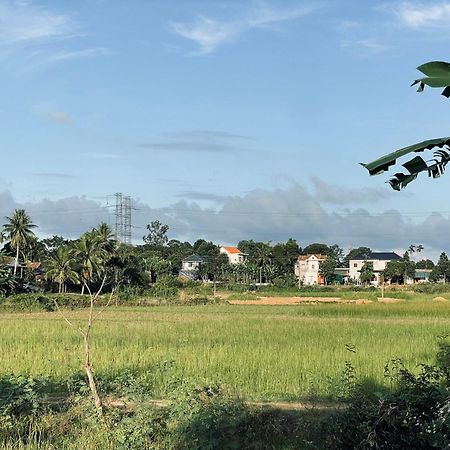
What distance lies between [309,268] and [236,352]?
6125 cm

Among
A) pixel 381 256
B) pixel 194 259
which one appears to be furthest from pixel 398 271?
pixel 194 259

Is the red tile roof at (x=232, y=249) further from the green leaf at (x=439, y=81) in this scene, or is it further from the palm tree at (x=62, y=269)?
the green leaf at (x=439, y=81)

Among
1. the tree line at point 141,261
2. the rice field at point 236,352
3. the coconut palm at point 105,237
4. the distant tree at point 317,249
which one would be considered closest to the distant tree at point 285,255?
the tree line at point 141,261

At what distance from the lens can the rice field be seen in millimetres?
7691

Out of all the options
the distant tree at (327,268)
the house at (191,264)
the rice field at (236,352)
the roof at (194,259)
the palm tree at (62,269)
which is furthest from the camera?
the roof at (194,259)

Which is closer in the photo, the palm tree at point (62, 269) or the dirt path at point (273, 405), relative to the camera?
the dirt path at point (273, 405)

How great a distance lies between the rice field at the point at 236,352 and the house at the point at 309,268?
171 ft

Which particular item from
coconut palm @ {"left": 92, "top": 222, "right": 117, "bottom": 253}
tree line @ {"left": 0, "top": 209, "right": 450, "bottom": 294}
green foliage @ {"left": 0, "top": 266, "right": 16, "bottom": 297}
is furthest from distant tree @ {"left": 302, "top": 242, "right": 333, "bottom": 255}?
green foliage @ {"left": 0, "top": 266, "right": 16, "bottom": 297}

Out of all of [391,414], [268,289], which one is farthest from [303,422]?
[268,289]

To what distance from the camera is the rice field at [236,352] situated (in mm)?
7691

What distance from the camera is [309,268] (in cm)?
7081

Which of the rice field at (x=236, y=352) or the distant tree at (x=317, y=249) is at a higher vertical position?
the distant tree at (x=317, y=249)

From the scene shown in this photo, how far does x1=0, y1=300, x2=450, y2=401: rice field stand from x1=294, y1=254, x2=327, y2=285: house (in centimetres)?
5226

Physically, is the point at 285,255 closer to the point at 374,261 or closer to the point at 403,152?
the point at 374,261
